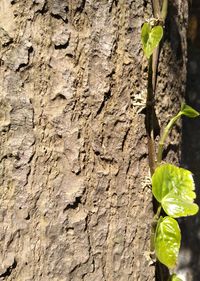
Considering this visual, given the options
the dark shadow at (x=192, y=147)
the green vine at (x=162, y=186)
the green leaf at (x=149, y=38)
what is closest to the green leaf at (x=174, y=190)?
the green vine at (x=162, y=186)

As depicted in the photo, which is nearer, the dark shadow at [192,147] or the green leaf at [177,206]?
the green leaf at [177,206]

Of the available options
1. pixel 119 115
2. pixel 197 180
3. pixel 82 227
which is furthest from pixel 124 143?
pixel 197 180

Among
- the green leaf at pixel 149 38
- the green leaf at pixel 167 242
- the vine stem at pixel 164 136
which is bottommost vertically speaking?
the green leaf at pixel 167 242

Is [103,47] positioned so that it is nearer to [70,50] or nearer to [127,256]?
[70,50]

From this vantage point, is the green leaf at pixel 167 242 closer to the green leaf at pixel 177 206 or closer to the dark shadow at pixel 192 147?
the green leaf at pixel 177 206

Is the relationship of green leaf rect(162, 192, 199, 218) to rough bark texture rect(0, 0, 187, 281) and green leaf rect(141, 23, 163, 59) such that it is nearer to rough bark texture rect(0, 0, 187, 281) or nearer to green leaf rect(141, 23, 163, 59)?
rough bark texture rect(0, 0, 187, 281)

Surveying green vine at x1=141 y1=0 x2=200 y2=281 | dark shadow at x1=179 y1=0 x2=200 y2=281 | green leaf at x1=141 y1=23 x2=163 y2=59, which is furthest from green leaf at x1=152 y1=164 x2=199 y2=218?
dark shadow at x1=179 y1=0 x2=200 y2=281

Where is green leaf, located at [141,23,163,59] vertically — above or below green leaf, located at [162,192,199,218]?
above
